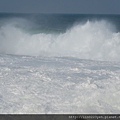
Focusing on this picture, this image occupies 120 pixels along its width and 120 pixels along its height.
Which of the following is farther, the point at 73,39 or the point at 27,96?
the point at 73,39

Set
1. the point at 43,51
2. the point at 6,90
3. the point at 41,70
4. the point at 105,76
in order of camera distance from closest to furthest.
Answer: the point at 6,90 < the point at 105,76 < the point at 41,70 < the point at 43,51

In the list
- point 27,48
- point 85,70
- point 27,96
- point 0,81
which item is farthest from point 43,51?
point 27,96

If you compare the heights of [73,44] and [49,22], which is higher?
[49,22]

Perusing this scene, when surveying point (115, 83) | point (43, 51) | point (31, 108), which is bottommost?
point (31, 108)

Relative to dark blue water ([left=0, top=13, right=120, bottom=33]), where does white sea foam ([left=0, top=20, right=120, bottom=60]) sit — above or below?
below

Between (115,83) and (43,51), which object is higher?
(43,51)

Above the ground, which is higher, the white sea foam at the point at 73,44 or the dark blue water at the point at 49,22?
the dark blue water at the point at 49,22

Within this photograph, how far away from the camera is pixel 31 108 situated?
4789 mm

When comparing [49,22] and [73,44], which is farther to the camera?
[49,22]

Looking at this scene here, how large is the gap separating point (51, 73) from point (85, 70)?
1.10 meters

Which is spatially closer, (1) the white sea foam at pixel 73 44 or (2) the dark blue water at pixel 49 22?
(1) the white sea foam at pixel 73 44

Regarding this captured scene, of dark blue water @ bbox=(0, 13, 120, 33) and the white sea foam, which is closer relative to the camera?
the white sea foam

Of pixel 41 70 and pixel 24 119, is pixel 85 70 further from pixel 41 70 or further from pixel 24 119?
pixel 24 119

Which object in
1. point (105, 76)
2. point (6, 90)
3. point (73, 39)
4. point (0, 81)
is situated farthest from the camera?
point (73, 39)
